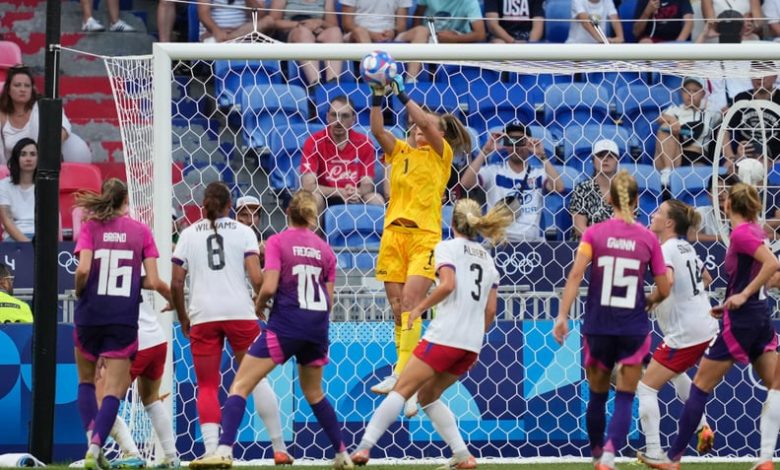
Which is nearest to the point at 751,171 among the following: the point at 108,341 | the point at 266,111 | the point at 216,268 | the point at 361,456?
the point at 266,111

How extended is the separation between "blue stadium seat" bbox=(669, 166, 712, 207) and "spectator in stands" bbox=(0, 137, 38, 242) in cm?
554

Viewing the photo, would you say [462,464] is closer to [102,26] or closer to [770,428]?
[770,428]

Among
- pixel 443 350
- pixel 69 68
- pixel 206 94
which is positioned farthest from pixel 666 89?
pixel 69 68

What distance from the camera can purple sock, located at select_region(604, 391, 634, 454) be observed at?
8.52 metres

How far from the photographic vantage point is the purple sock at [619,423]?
8523 millimetres

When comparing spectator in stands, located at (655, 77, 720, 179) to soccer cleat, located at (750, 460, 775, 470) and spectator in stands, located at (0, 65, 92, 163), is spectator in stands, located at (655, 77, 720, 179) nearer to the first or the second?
soccer cleat, located at (750, 460, 775, 470)

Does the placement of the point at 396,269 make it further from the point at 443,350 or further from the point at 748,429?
the point at 748,429

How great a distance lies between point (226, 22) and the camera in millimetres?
15086

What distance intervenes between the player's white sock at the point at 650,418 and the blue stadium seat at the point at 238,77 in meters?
4.30

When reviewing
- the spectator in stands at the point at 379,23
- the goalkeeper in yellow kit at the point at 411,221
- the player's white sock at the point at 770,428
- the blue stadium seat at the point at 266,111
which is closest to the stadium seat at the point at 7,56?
the spectator in stands at the point at 379,23

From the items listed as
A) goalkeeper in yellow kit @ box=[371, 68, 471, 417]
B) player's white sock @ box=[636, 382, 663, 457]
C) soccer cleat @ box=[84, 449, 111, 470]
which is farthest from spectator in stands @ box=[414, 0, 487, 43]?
soccer cleat @ box=[84, 449, 111, 470]

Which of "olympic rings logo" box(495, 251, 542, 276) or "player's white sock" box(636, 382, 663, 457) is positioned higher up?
"olympic rings logo" box(495, 251, 542, 276)

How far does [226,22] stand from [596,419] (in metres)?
7.71

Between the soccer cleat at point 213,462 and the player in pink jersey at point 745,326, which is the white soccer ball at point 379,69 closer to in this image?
the player in pink jersey at point 745,326
